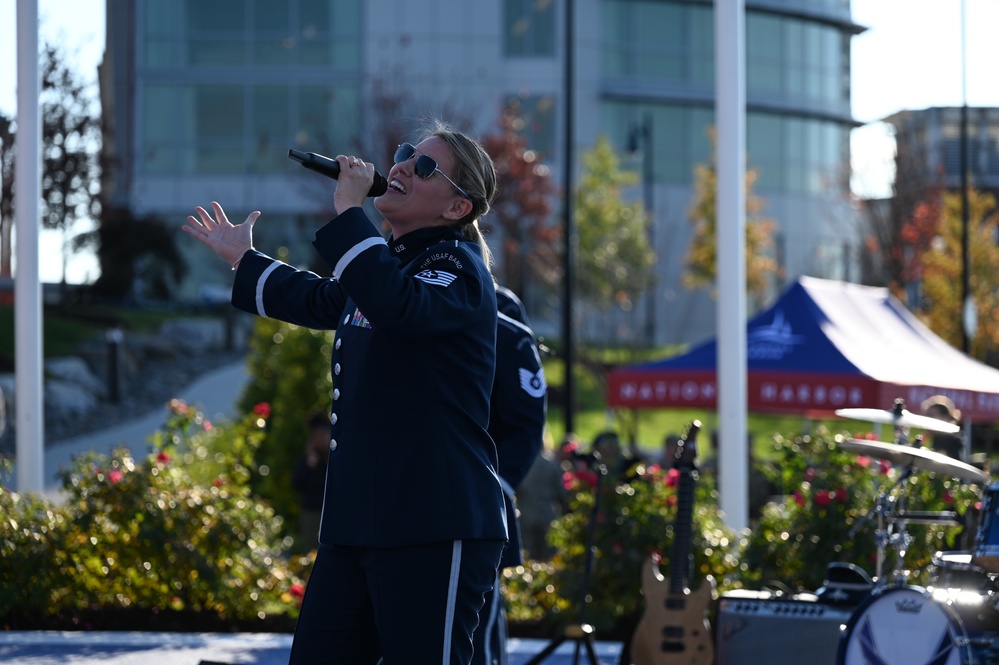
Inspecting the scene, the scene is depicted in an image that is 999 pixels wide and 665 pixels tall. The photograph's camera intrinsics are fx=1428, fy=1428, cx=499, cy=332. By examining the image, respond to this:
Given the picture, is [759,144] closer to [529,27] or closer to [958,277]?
[529,27]

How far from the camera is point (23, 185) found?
858cm

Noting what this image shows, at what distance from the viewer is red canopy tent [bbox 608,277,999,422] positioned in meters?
11.2

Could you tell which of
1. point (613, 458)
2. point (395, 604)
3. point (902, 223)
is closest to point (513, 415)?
point (395, 604)

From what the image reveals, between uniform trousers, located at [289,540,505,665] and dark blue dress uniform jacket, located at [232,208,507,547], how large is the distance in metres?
0.06

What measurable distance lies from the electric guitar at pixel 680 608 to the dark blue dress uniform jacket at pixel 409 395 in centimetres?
349

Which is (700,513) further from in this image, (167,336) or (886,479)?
(167,336)

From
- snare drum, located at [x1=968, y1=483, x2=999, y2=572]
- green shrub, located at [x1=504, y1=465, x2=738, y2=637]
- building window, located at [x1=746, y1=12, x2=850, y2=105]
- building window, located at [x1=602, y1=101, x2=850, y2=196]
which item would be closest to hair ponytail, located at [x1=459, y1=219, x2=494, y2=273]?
snare drum, located at [x1=968, y1=483, x2=999, y2=572]

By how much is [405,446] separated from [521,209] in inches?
1150

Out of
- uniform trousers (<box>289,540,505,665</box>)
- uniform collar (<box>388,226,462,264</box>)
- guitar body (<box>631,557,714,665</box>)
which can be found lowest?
guitar body (<box>631,557,714,665</box>)

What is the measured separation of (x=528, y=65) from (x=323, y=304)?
4082cm

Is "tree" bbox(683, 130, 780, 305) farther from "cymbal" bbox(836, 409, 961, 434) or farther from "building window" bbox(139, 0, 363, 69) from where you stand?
"cymbal" bbox(836, 409, 961, 434)

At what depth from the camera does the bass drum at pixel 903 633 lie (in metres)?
5.83

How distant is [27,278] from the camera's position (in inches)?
337

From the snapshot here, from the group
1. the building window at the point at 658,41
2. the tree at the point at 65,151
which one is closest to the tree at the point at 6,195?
the tree at the point at 65,151
